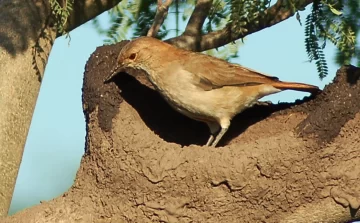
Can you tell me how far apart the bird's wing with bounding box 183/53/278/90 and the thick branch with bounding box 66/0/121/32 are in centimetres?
73

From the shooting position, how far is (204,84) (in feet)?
29.6

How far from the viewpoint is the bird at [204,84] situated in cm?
897

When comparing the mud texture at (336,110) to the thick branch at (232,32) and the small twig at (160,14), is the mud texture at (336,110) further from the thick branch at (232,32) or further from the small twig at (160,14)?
the small twig at (160,14)

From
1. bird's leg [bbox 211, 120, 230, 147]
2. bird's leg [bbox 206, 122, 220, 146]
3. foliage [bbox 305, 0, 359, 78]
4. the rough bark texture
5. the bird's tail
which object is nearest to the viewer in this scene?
the rough bark texture

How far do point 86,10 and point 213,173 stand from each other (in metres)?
1.72

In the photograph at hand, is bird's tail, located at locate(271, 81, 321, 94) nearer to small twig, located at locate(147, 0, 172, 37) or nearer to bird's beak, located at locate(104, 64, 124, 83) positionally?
small twig, located at locate(147, 0, 172, 37)

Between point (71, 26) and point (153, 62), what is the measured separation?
67cm

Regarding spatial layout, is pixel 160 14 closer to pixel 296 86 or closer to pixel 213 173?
pixel 296 86

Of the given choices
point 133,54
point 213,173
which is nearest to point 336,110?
point 213,173

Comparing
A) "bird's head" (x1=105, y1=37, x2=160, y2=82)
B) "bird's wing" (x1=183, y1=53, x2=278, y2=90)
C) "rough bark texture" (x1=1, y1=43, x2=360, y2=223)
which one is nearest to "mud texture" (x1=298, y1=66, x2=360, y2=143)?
"rough bark texture" (x1=1, y1=43, x2=360, y2=223)

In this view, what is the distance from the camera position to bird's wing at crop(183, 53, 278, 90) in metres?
9.03

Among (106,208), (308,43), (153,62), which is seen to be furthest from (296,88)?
(106,208)

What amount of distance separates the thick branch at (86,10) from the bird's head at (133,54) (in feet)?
1.36

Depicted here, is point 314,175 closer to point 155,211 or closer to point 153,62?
point 155,211
